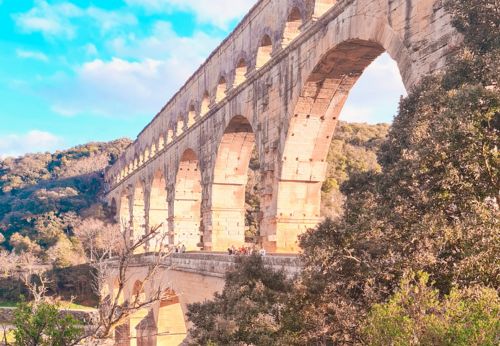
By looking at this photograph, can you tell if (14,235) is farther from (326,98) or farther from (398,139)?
(398,139)

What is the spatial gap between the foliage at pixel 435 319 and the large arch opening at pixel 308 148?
8.56m

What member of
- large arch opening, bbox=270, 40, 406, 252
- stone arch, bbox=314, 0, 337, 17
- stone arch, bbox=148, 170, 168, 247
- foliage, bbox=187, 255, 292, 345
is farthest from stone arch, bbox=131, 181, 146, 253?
foliage, bbox=187, 255, 292, 345

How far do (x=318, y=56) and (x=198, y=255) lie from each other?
7.09 m

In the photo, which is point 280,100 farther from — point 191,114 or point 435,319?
point 191,114

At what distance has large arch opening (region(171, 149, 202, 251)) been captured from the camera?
25.8 meters

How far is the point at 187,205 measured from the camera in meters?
26.3

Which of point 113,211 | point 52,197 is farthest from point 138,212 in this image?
point 52,197

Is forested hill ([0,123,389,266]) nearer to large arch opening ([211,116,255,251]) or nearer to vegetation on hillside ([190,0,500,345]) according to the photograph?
large arch opening ([211,116,255,251])

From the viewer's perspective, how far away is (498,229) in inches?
207

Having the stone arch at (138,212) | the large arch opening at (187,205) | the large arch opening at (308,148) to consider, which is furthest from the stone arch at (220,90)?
the stone arch at (138,212)

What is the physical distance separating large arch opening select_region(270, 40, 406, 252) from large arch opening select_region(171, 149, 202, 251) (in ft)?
36.8

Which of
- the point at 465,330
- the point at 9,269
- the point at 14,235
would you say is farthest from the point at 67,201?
the point at 465,330

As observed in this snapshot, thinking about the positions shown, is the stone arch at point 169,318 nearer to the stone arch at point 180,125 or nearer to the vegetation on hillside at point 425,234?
the stone arch at point 180,125

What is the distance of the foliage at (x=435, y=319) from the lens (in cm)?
454
